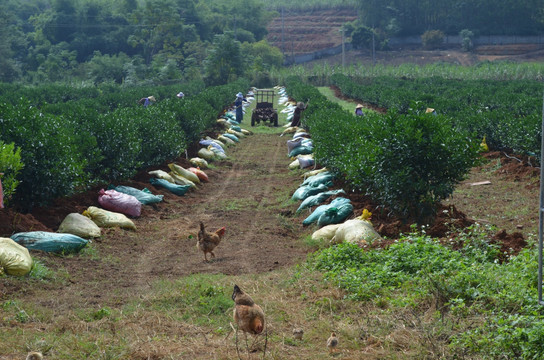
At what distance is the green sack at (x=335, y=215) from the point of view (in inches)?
444

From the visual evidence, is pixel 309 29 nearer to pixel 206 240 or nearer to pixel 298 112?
pixel 298 112

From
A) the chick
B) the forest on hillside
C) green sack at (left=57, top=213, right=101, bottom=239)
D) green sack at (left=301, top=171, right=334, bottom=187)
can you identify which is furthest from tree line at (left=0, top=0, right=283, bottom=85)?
the chick

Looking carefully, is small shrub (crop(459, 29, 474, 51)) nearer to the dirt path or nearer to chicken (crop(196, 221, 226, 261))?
the dirt path

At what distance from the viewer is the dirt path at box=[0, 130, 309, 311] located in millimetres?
7920

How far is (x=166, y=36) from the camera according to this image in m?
84.1

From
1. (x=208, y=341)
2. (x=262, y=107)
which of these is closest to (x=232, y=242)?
(x=208, y=341)

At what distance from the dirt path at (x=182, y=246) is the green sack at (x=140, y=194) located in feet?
0.58

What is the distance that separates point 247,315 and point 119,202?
7.71 meters

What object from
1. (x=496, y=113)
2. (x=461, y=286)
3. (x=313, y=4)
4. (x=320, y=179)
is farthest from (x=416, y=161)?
(x=313, y=4)

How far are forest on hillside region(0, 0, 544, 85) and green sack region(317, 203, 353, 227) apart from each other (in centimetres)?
5248

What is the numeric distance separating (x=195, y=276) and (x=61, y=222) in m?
3.66

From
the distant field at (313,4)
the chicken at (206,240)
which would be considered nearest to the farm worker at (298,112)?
the chicken at (206,240)

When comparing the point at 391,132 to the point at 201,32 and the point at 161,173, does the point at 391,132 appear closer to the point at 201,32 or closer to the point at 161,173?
the point at 161,173

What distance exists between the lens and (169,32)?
8419cm
